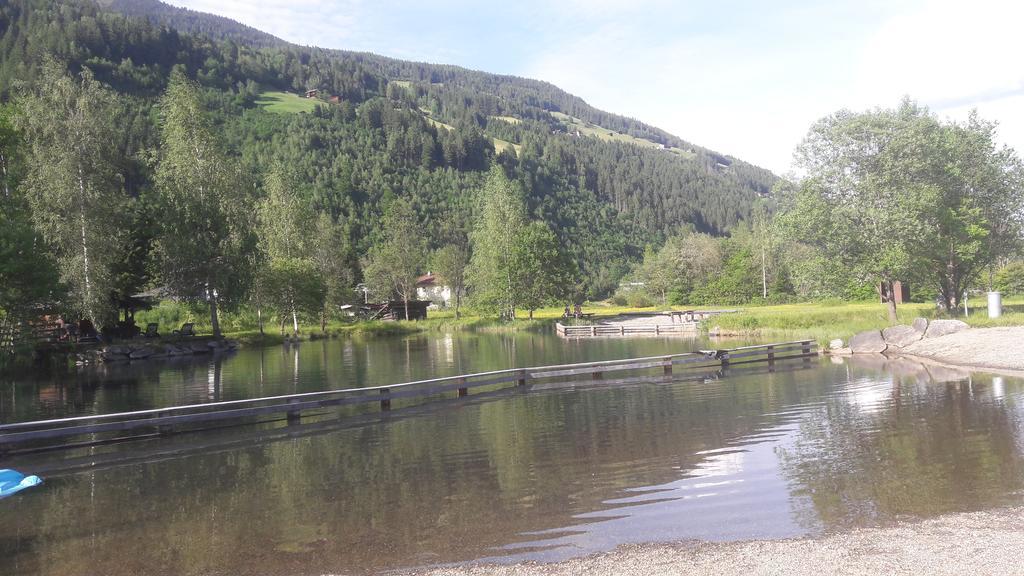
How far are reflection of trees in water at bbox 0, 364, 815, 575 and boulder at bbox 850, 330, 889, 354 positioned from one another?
14.6 metres

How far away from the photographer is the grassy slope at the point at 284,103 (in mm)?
154500

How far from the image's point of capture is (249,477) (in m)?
13.0

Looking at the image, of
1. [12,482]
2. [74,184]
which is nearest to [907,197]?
[12,482]

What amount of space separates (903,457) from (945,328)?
21.4 m

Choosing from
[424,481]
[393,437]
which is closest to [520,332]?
[393,437]

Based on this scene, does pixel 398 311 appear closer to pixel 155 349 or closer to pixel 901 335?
pixel 155 349

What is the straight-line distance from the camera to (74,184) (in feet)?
128

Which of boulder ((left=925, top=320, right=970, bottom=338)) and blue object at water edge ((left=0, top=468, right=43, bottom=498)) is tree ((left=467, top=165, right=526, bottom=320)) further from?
blue object at water edge ((left=0, top=468, right=43, bottom=498))

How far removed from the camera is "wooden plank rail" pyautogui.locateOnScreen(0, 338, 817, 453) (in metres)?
16.6

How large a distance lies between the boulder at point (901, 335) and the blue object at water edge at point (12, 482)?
31.6 metres

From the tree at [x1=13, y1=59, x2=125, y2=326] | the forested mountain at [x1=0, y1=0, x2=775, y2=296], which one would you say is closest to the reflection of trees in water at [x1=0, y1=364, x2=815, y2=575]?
the tree at [x1=13, y1=59, x2=125, y2=326]

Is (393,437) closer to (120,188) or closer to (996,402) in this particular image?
(996,402)

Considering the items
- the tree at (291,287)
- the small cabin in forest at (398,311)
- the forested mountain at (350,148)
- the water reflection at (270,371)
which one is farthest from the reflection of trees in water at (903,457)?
the forested mountain at (350,148)

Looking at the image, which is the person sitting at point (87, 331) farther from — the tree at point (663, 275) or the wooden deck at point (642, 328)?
the tree at point (663, 275)
